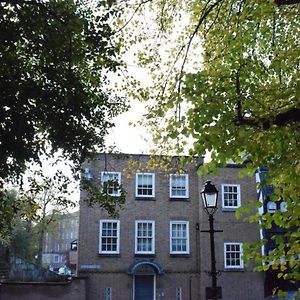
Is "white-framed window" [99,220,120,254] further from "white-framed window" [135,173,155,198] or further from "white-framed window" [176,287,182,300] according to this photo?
"white-framed window" [176,287,182,300]

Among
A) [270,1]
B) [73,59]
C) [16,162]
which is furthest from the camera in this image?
[16,162]

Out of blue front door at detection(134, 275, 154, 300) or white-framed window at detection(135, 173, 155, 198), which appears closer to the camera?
blue front door at detection(134, 275, 154, 300)

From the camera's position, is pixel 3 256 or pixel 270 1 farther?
pixel 3 256

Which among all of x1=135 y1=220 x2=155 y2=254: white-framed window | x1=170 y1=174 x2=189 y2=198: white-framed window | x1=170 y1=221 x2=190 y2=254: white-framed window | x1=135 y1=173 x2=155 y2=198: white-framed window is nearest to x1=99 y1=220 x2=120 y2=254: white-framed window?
x1=135 y1=220 x2=155 y2=254: white-framed window

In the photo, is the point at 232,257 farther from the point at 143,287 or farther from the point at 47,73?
the point at 47,73

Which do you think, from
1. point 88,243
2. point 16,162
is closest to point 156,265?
point 88,243

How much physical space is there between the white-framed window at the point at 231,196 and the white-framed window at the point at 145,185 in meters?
4.80

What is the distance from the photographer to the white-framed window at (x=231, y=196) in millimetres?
31125

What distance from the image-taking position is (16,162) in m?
9.84

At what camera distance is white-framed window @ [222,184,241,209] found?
3112cm

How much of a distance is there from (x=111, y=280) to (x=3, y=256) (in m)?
8.34

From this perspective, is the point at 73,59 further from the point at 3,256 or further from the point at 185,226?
the point at 3,256

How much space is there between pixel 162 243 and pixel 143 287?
304cm

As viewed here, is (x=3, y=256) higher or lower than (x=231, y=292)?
higher
